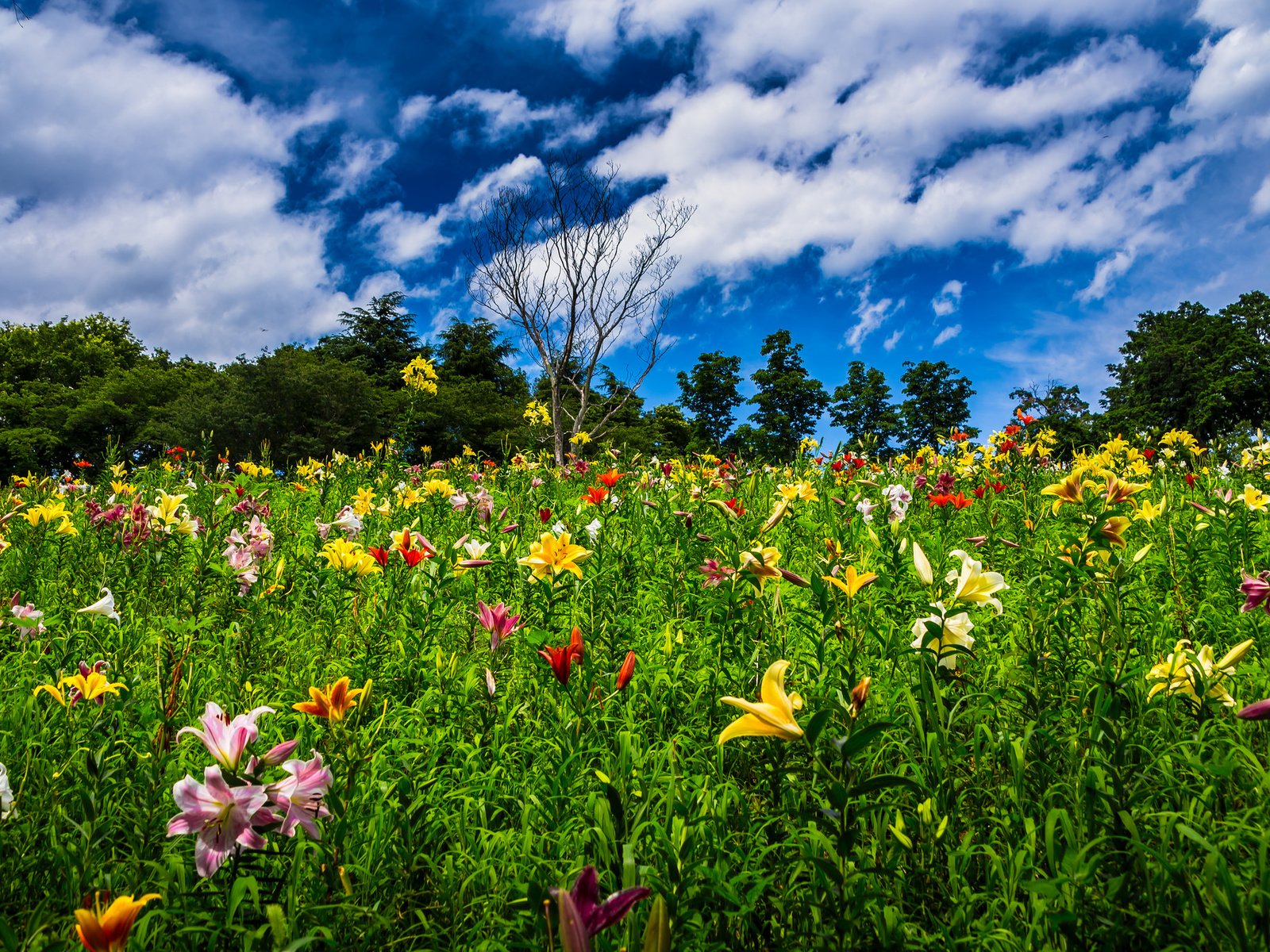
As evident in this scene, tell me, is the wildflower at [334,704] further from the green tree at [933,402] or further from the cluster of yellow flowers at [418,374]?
the green tree at [933,402]

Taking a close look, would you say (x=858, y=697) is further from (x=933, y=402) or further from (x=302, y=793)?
(x=933, y=402)

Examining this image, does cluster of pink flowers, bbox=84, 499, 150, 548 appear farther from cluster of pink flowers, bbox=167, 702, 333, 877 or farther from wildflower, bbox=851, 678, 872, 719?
wildflower, bbox=851, 678, 872, 719

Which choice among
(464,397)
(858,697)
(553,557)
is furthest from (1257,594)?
(464,397)

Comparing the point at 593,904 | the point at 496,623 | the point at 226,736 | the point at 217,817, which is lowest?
the point at 593,904

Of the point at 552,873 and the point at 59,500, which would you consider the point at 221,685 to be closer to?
the point at 552,873

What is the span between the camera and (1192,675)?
1483mm

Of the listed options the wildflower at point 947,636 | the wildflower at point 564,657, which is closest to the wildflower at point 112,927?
the wildflower at point 564,657

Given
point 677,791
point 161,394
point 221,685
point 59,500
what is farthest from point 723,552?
point 161,394

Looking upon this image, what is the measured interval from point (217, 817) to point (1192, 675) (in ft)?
6.90

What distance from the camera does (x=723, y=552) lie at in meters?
2.45

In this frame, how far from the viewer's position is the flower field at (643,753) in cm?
103

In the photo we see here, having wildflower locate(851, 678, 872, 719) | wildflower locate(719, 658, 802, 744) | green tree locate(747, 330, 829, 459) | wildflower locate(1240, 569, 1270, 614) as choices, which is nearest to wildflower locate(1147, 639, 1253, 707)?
wildflower locate(1240, 569, 1270, 614)

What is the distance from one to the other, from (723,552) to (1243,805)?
61.6 inches

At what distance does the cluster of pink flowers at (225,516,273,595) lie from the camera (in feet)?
8.84
